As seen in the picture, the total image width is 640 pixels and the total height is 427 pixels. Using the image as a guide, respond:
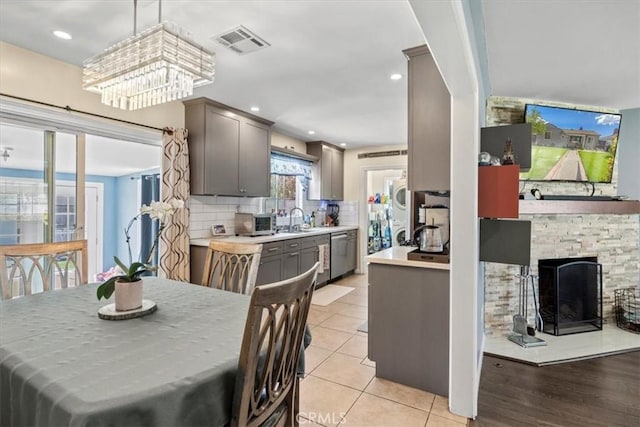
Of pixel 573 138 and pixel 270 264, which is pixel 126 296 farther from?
pixel 573 138

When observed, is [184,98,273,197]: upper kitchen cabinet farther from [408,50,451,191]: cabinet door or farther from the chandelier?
[408,50,451,191]: cabinet door

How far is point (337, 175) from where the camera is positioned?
5980 millimetres

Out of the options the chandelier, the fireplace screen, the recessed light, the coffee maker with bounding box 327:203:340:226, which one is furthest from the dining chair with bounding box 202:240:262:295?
the coffee maker with bounding box 327:203:340:226

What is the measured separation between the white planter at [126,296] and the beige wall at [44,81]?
6.55ft

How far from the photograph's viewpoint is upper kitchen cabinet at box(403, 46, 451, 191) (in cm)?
217

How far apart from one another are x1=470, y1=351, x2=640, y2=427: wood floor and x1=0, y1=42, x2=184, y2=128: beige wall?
149 inches

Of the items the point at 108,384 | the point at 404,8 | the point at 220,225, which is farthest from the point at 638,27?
the point at 220,225

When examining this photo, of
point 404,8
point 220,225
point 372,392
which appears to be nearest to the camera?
point 404,8

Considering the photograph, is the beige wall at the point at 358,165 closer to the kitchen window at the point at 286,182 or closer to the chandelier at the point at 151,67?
the kitchen window at the point at 286,182

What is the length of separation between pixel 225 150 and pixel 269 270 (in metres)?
1.51

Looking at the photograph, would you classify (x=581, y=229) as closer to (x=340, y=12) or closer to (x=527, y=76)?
(x=527, y=76)

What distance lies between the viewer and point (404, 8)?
1.83 meters

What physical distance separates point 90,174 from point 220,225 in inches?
130

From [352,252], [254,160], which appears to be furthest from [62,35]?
[352,252]
